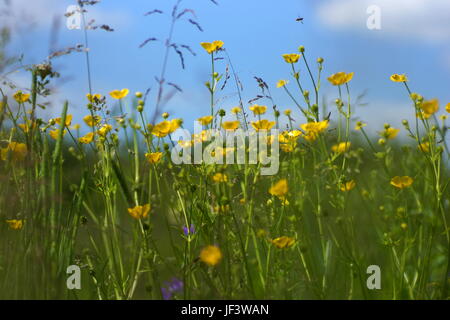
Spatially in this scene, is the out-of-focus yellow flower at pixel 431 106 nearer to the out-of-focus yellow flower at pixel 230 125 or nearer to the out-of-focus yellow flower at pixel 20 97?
the out-of-focus yellow flower at pixel 230 125

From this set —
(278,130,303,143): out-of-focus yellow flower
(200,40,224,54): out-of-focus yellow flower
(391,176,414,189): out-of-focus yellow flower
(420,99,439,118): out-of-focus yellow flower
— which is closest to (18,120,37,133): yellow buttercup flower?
(200,40,224,54): out-of-focus yellow flower

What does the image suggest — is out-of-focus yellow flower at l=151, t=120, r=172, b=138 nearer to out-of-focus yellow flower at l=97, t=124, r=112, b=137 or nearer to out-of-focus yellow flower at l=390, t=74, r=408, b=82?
out-of-focus yellow flower at l=97, t=124, r=112, b=137

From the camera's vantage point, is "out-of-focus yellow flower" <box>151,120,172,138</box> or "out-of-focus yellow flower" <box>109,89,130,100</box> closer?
"out-of-focus yellow flower" <box>151,120,172,138</box>

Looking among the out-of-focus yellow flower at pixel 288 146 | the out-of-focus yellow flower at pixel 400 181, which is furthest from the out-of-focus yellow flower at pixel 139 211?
the out-of-focus yellow flower at pixel 400 181

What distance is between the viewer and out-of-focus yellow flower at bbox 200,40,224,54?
5.92 ft

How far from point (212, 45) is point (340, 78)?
0.44m

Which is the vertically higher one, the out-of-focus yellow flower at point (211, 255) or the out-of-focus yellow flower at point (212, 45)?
the out-of-focus yellow flower at point (212, 45)

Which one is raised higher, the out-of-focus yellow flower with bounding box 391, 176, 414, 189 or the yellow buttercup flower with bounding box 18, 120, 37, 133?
the yellow buttercup flower with bounding box 18, 120, 37, 133

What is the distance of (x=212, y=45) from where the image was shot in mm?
1807

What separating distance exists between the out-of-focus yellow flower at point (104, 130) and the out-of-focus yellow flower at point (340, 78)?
0.75 m

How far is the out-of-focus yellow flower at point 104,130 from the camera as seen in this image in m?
1.68

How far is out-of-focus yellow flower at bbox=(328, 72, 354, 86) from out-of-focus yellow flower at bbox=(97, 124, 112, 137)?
75 cm
